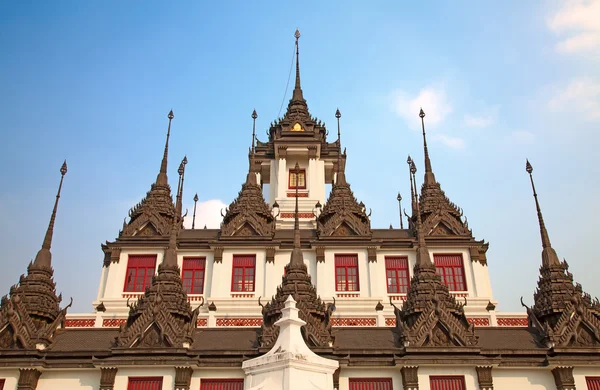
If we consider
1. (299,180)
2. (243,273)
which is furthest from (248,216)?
(299,180)

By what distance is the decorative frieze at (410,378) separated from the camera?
20031mm

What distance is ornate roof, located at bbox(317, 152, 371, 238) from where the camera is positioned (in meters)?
29.8

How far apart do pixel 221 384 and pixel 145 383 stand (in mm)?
2722

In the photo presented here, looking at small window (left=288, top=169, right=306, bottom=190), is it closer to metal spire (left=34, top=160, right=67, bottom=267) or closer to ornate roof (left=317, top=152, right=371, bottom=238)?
ornate roof (left=317, top=152, right=371, bottom=238)

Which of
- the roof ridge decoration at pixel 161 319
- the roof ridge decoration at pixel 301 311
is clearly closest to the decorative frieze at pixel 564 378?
the roof ridge decoration at pixel 301 311

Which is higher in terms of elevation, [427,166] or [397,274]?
[427,166]

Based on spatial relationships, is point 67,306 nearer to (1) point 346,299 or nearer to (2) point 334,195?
(1) point 346,299

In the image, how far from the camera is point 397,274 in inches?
1139

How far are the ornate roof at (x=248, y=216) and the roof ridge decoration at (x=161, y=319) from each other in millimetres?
6666

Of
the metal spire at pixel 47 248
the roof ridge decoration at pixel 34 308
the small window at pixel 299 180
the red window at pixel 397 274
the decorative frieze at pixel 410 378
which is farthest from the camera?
the small window at pixel 299 180

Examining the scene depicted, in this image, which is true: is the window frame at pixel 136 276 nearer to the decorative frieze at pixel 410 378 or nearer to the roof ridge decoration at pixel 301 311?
the roof ridge decoration at pixel 301 311

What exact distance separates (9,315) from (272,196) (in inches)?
760

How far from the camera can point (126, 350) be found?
67.5 feet

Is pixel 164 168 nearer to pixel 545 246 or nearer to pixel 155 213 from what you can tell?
pixel 155 213
